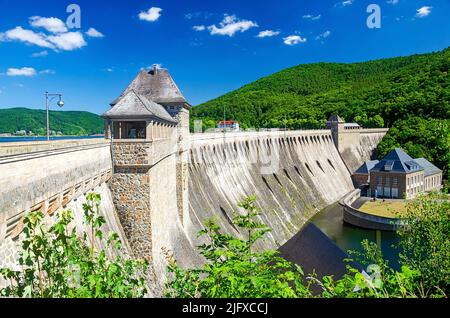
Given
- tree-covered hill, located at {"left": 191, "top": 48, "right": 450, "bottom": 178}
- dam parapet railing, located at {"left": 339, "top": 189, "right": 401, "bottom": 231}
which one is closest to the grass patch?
dam parapet railing, located at {"left": 339, "top": 189, "right": 401, "bottom": 231}

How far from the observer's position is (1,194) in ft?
25.9

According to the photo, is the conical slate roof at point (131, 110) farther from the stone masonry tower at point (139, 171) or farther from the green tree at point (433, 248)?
the green tree at point (433, 248)

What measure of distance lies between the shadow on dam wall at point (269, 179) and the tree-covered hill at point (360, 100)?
16181 mm

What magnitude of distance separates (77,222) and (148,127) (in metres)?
4.84

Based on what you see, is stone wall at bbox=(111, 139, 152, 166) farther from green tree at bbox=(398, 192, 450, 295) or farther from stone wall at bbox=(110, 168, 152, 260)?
green tree at bbox=(398, 192, 450, 295)

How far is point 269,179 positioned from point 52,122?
27497 millimetres

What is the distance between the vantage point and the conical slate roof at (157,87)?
21672mm

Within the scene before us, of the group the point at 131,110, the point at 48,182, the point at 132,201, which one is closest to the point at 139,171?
the point at 132,201

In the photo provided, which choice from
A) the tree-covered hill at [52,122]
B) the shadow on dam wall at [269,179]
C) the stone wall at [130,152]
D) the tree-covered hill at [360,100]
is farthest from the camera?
the tree-covered hill at [360,100]

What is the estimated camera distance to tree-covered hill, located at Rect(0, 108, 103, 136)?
1694 centimetres

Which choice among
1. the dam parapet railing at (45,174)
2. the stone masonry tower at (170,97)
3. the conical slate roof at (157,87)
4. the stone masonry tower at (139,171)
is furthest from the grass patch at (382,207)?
the dam parapet railing at (45,174)

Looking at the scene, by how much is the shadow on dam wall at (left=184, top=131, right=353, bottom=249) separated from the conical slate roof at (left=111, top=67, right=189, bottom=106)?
7930mm
